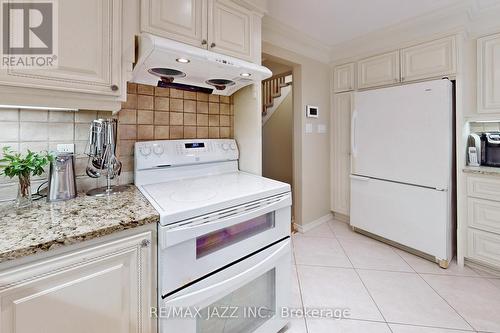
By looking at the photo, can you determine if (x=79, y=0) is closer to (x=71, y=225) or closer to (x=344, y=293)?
(x=71, y=225)

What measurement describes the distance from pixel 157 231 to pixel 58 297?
13.6 inches

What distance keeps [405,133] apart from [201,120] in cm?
200

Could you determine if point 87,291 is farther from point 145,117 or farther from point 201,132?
point 201,132

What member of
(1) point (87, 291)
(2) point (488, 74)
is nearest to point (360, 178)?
(2) point (488, 74)

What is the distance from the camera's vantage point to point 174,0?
4.18 ft

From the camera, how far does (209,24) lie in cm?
140

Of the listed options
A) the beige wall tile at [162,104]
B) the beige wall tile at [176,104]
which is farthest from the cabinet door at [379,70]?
the beige wall tile at [162,104]

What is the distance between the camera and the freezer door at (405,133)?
6.75ft

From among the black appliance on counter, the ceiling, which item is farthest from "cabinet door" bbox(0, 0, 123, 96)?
the black appliance on counter

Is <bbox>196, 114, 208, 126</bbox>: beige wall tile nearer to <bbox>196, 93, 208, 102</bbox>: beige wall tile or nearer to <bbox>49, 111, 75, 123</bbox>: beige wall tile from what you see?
<bbox>196, 93, 208, 102</bbox>: beige wall tile

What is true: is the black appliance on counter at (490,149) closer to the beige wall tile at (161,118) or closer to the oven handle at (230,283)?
the oven handle at (230,283)

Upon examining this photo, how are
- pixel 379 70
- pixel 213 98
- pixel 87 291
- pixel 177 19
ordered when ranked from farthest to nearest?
pixel 379 70 < pixel 213 98 < pixel 177 19 < pixel 87 291

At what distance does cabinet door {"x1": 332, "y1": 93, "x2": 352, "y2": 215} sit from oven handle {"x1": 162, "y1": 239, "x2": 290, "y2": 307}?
1.97m

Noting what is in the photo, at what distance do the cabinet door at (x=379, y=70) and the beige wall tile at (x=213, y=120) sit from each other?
1922 mm
